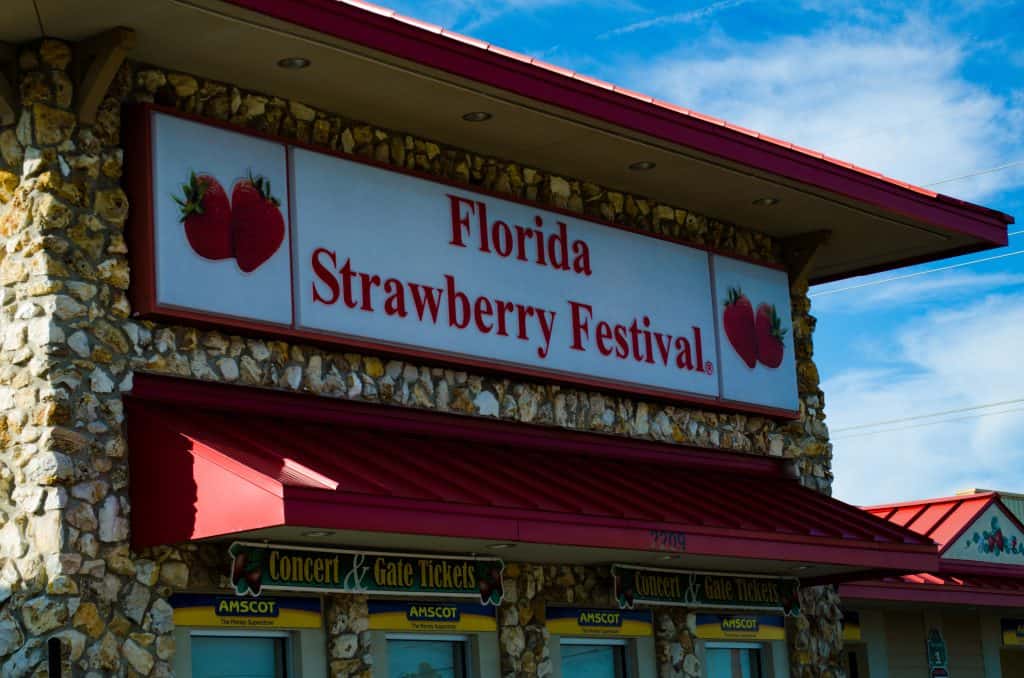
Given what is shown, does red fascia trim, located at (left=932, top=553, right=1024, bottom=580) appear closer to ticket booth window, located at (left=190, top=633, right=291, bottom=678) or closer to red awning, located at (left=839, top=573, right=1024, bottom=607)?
red awning, located at (left=839, top=573, right=1024, bottom=607)

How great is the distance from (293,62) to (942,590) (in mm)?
10937

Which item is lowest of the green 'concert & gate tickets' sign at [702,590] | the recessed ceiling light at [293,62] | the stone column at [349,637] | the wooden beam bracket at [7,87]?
the stone column at [349,637]

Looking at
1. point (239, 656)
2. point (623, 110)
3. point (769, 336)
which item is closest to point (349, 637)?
point (239, 656)

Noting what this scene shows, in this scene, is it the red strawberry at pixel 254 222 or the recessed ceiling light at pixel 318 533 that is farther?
the red strawberry at pixel 254 222

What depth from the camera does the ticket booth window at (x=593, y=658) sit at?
14219 mm

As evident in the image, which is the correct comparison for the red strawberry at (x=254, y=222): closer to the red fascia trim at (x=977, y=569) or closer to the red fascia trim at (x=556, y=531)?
the red fascia trim at (x=556, y=531)

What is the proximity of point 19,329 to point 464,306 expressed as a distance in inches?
150

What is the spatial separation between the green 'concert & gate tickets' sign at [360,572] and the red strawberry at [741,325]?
4.13m

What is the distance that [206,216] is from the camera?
38.9 feet

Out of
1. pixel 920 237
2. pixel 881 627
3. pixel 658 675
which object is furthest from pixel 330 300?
pixel 881 627

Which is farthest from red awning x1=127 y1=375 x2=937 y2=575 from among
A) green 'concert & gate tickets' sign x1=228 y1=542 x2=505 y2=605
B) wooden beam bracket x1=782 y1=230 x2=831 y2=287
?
wooden beam bracket x1=782 y1=230 x2=831 y2=287

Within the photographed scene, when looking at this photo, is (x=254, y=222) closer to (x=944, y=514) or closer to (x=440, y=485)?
(x=440, y=485)

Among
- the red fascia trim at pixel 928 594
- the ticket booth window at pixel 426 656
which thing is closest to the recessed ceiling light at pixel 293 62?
the ticket booth window at pixel 426 656

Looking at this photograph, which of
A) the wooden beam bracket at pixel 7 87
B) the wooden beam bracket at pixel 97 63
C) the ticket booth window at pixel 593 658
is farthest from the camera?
the ticket booth window at pixel 593 658
